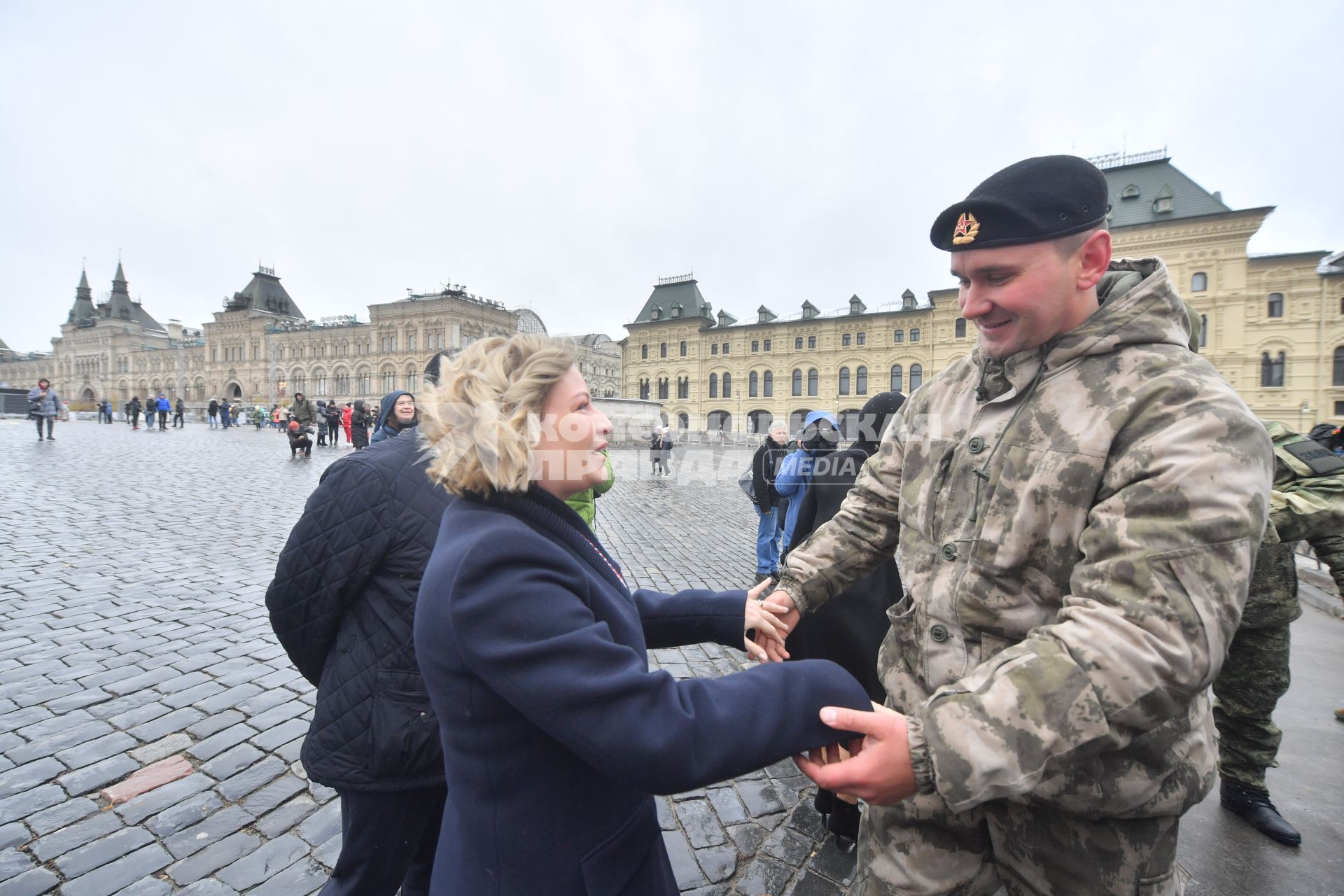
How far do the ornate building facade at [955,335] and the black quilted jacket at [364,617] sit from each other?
29.1m

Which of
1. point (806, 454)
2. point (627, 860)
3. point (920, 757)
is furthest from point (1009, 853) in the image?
point (806, 454)

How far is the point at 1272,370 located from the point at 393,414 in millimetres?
52809

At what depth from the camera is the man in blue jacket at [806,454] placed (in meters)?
5.63

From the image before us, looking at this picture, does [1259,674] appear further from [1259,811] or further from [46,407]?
[46,407]

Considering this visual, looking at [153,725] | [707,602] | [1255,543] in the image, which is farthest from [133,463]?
[1255,543]

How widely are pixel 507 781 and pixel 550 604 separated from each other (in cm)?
41

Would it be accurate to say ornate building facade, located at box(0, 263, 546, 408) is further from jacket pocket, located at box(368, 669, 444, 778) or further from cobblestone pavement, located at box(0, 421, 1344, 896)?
jacket pocket, located at box(368, 669, 444, 778)

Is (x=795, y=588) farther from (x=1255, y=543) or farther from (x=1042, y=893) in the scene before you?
(x=1255, y=543)

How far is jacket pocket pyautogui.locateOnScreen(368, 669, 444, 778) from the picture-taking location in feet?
5.94

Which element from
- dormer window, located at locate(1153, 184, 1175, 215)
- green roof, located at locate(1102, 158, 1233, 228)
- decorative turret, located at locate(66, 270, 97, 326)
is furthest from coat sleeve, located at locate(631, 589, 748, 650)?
decorative turret, located at locate(66, 270, 97, 326)

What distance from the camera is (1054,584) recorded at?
1.33m

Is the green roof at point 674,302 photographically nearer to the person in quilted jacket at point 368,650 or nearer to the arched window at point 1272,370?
the arched window at point 1272,370

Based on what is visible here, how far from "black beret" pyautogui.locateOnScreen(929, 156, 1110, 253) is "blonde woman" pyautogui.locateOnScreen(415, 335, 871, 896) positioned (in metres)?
1.01

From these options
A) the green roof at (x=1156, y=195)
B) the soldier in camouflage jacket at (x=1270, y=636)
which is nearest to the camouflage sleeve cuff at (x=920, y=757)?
the soldier in camouflage jacket at (x=1270, y=636)
